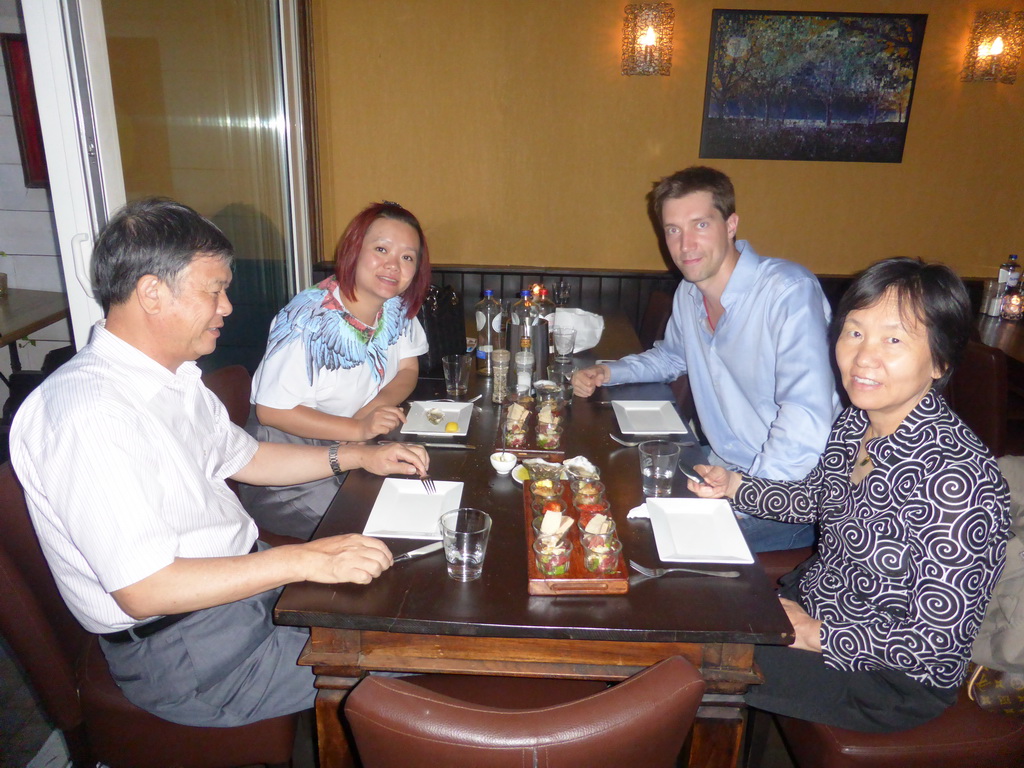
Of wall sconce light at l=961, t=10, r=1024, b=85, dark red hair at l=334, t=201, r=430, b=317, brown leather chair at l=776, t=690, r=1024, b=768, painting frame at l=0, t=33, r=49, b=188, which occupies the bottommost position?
brown leather chair at l=776, t=690, r=1024, b=768

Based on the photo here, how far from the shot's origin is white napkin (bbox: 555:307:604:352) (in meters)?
2.83

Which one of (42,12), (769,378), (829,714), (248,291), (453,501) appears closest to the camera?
(829,714)

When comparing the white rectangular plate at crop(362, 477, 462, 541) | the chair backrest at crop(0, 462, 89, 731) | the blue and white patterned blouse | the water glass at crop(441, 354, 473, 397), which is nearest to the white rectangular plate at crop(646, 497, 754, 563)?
the blue and white patterned blouse

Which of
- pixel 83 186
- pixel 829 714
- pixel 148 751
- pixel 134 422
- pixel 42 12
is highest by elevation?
pixel 42 12

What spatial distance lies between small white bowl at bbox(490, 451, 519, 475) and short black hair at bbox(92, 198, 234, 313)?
789mm

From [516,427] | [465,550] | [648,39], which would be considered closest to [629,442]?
[516,427]

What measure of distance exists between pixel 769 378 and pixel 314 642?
4.99ft

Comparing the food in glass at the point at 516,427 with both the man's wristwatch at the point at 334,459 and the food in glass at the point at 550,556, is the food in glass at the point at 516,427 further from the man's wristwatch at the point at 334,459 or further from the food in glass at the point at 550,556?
the food in glass at the point at 550,556

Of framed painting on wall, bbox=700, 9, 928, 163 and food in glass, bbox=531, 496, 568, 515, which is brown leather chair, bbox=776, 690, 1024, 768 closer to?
food in glass, bbox=531, 496, 568, 515

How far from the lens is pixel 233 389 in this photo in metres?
2.10

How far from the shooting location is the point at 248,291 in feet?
10.9

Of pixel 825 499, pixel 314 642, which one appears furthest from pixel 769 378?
pixel 314 642

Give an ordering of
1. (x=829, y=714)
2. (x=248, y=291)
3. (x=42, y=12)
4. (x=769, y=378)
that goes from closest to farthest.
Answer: (x=829, y=714) → (x=42, y=12) → (x=769, y=378) → (x=248, y=291)

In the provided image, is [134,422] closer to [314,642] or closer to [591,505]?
[314,642]
